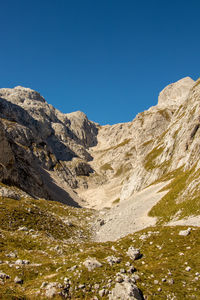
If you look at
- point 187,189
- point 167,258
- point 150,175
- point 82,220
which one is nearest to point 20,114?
point 150,175

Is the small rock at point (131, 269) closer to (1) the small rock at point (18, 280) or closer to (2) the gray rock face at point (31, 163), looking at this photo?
(1) the small rock at point (18, 280)

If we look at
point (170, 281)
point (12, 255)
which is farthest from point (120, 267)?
point (12, 255)

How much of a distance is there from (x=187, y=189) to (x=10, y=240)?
25.8 metres

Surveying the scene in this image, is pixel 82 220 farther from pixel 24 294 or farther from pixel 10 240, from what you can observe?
pixel 24 294

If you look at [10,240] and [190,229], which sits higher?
[10,240]

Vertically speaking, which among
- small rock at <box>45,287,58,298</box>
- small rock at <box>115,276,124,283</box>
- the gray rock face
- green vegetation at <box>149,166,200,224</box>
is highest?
the gray rock face

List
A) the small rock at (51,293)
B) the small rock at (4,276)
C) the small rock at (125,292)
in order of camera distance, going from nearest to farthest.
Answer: the small rock at (125,292)
the small rock at (51,293)
the small rock at (4,276)

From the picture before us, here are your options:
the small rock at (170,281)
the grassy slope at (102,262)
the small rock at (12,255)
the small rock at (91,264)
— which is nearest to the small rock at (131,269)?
the grassy slope at (102,262)

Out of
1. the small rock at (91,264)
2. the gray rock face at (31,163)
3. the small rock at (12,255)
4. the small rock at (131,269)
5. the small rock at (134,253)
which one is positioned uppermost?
the gray rock face at (31,163)

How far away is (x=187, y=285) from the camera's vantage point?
1164cm

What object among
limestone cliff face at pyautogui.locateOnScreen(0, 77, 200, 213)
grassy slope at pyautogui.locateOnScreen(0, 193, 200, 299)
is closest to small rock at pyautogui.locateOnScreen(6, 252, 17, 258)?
grassy slope at pyautogui.locateOnScreen(0, 193, 200, 299)

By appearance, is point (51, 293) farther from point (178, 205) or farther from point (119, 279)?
point (178, 205)

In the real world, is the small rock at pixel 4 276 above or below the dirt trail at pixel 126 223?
above

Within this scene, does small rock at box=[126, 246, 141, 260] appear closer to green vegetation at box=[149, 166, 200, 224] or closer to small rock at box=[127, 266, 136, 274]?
small rock at box=[127, 266, 136, 274]
